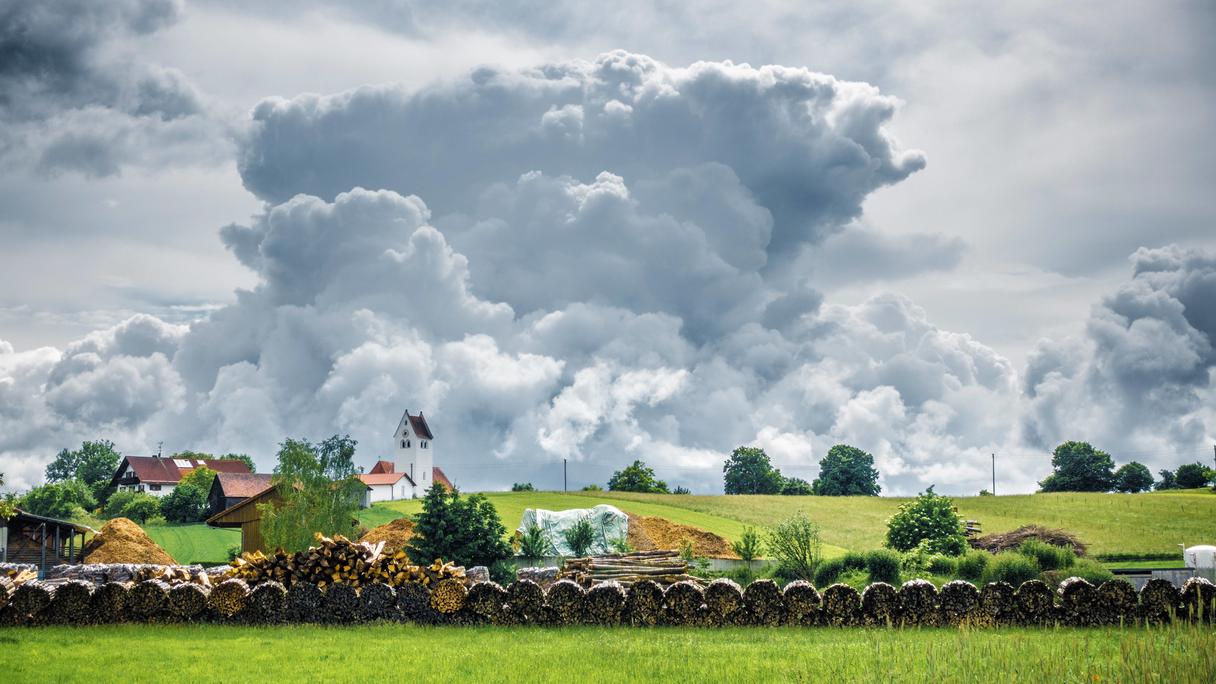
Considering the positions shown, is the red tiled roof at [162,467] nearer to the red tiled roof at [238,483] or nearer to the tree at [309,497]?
the red tiled roof at [238,483]

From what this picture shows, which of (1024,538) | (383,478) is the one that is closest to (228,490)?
(383,478)

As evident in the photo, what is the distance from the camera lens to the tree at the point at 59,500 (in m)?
112

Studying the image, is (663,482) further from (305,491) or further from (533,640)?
(533,640)

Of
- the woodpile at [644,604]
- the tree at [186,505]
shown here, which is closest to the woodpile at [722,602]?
the woodpile at [644,604]

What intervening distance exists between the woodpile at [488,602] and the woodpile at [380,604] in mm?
1805

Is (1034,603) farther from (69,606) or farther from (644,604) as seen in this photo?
(69,606)

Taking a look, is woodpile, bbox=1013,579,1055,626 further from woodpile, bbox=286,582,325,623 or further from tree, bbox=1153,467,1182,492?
tree, bbox=1153,467,1182,492

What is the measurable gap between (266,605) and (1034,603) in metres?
18.0

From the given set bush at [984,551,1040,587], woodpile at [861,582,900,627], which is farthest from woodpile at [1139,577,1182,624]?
bush at [984,551,1040,587]

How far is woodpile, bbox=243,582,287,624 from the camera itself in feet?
79.1

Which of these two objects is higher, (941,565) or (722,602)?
(722,602)

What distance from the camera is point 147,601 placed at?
23.9 meters

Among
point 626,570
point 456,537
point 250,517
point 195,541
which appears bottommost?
point 195,541

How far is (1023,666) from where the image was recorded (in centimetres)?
1168
